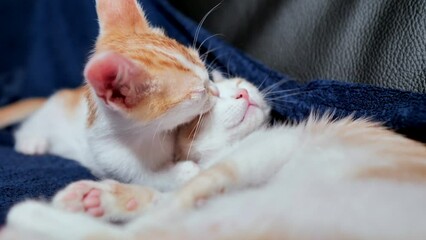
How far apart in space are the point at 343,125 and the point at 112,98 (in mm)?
412

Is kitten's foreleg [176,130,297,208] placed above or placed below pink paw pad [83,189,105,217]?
above

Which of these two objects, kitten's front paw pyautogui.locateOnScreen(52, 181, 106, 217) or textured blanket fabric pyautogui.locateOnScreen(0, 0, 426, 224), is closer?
kitten's front paw pyautogui.locateOnScreen(52, 181, 106, 217)

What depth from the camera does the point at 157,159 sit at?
41.3 inches

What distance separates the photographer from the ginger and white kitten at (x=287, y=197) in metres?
0.67

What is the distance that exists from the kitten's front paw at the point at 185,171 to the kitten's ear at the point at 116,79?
0.18 m

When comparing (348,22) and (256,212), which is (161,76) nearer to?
(256,212)

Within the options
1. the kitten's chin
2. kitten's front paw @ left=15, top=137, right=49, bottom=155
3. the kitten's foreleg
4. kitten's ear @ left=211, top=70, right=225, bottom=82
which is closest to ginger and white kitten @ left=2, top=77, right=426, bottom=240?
the kitten's foreleg

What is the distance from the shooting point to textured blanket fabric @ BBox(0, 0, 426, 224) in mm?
981

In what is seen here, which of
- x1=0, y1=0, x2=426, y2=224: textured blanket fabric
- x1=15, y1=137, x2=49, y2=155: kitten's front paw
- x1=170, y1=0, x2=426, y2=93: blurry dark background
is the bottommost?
x1=15, y1=137, x2=49, y2=155: kitten's front paw

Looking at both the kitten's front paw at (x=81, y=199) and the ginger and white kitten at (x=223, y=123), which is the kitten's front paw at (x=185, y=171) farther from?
the kitten's front paw at (x=81, y=199)

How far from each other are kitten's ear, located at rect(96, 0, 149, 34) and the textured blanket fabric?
0.22 meters

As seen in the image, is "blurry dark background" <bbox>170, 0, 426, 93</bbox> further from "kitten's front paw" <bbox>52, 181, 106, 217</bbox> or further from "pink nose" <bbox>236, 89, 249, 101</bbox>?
"kitten's front paw" <bbox>52, 181, 106, 217</bbox>

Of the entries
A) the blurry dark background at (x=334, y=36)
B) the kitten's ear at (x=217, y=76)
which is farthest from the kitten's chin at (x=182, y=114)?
the blurry dark background at (x=334, y=36)

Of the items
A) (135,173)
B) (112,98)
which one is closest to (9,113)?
(135,173)
